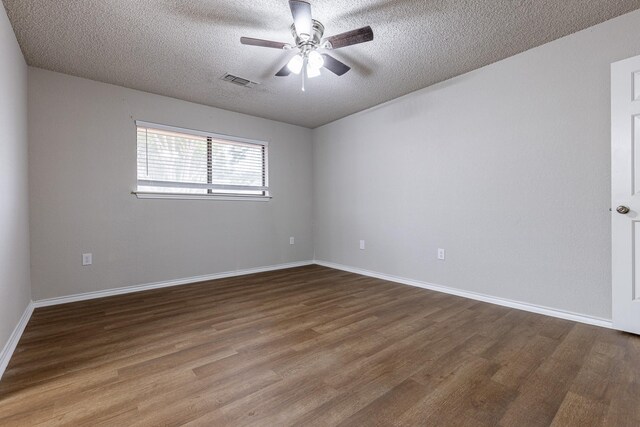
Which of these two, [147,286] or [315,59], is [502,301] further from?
[147,286]

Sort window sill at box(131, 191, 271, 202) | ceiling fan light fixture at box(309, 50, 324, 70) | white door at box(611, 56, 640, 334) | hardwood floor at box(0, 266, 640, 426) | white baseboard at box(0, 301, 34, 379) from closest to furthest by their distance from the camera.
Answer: hardwood floor at box(0, 266, 640, 426) → white baseboard at box(0, 301, 34, 379) → white door at box(611, 56, 640, 334) → ceiling fan light fixture at box(309, 50, 324, 70) → window sill at box(131, 191, 271, 202)

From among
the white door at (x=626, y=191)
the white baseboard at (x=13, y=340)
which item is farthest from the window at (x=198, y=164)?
the white door at (x=626, y=191)

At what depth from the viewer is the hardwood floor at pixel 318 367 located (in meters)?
1.28

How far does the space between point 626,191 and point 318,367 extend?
7.86 feet

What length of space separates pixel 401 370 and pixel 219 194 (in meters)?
3.11

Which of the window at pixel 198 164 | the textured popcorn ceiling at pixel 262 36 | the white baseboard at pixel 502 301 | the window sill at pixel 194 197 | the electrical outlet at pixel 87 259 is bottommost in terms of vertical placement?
the white baseboard at pixel 502 301

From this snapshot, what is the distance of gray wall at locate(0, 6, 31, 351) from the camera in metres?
1.80

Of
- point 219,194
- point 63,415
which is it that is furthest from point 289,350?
point 219,194

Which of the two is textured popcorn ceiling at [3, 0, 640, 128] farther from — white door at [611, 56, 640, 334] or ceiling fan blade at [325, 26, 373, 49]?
white door at [611, 56, 640, 334]

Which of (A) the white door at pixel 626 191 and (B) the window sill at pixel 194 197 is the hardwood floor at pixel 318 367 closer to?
(A) the white door at pixel 626 191

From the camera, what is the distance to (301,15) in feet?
5.88

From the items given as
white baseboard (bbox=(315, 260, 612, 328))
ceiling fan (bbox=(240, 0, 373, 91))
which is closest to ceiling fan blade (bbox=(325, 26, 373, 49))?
ceiling fan (bbox=(240, 0, 373, 91))

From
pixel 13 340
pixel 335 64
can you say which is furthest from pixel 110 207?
pixel 335 64

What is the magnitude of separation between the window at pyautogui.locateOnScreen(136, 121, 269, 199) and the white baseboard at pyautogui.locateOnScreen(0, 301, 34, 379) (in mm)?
1440
